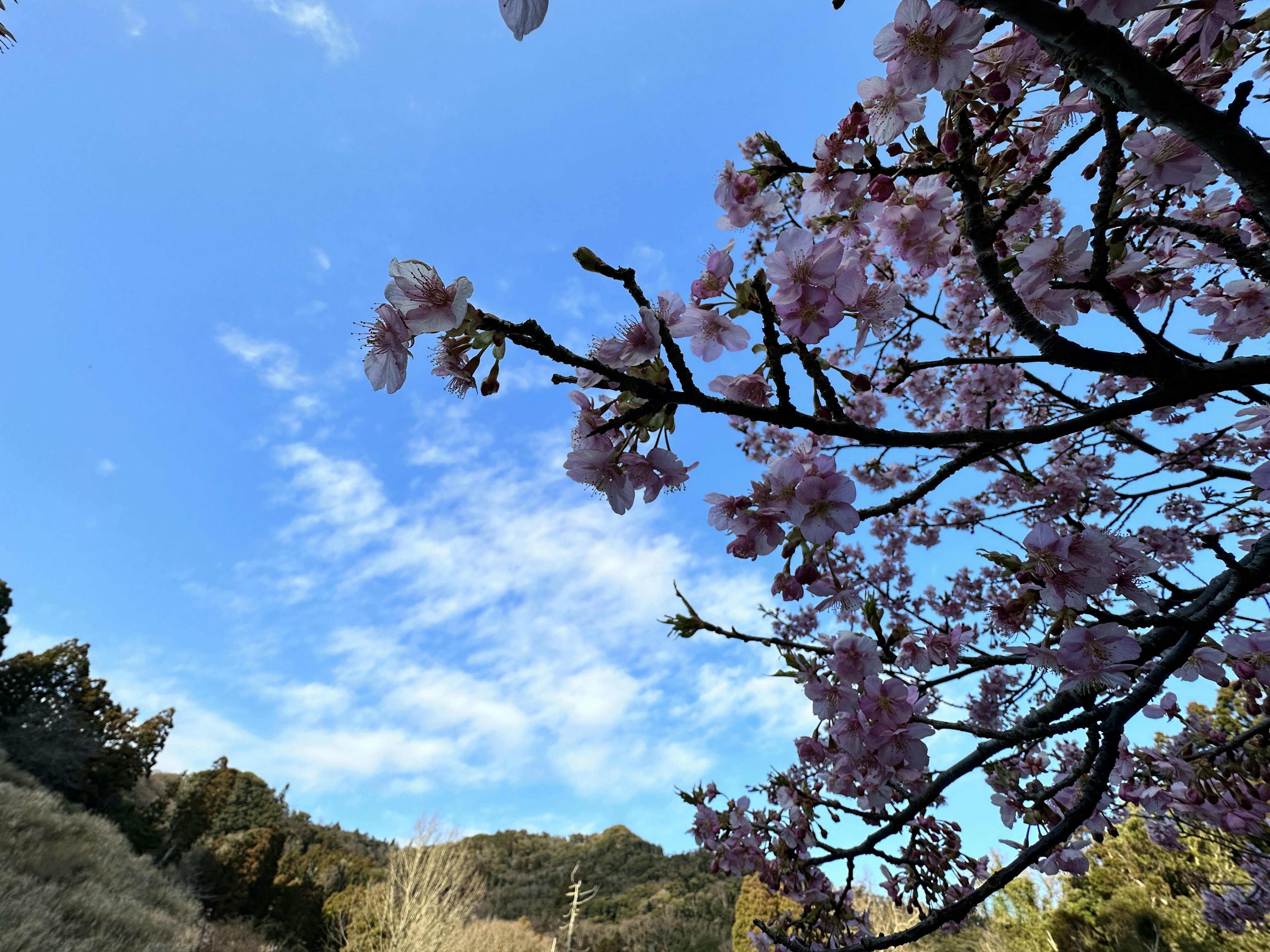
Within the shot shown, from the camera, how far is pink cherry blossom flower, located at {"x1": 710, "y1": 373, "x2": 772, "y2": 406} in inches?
56.5

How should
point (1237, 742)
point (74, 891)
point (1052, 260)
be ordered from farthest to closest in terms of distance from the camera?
point (74, 891) < point (1237, 742) < point (1052, 260)

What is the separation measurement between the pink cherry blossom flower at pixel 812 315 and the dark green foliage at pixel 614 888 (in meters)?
23.7

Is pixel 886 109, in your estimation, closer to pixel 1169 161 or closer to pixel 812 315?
pixel 1169 161

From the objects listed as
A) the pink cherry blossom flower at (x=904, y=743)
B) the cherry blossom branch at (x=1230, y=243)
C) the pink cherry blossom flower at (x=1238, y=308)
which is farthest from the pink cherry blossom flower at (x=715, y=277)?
the pink cherry blossom flower at (x=1238, y=308)

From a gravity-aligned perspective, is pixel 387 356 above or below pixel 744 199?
below

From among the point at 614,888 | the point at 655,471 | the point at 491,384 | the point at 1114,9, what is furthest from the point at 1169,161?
the point at 614,888

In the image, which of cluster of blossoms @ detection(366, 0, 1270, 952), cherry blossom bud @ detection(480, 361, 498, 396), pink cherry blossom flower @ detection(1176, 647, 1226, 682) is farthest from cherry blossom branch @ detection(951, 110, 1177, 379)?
pink cherry blossom flower @ detection(1176, 647, 1226, 682)

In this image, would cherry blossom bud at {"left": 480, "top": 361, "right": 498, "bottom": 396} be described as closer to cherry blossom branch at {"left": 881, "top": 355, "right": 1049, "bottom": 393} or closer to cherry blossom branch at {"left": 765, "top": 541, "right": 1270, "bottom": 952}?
cherry blossom branch at {"left": 881, "top": 355, "right": 1049, "bottom": 393}

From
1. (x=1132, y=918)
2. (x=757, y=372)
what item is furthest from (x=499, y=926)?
(x=757, y=372)

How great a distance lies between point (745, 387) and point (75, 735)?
88.3 ft

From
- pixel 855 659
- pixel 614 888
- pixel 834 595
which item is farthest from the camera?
pixel 614 888

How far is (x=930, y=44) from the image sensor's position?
54.6 inches

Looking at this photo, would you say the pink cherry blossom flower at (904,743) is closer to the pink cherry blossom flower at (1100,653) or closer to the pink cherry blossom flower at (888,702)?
the pink cherry blossom flower at (888,702)

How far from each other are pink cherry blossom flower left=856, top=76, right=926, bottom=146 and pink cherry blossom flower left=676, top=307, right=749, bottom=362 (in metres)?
0.89
